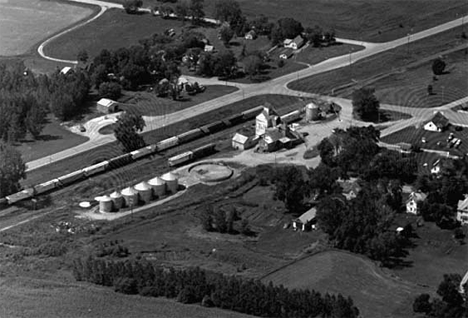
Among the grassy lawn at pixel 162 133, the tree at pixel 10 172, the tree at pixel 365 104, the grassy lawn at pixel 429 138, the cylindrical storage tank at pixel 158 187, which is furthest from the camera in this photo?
the tree at pixel 365 104

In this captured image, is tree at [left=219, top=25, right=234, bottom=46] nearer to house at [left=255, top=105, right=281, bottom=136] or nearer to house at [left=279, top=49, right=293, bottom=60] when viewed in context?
house at [left=279, top=49, right=293, bottom=60]

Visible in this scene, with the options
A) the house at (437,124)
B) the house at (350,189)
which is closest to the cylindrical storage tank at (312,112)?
the house at (437,124)

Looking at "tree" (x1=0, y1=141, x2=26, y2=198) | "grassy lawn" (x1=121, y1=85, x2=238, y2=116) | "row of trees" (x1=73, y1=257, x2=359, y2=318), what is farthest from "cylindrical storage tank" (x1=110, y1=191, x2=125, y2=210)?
"grassy lawn" (x1=121, y1=85, x2=238, y2=116)

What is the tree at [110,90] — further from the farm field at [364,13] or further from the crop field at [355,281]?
the crop field at [355,281]

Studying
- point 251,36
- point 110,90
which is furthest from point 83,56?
point 251,36

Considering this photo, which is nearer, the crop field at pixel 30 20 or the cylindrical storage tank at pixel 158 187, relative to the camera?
the cylindrical storage tank at pixel 158 187

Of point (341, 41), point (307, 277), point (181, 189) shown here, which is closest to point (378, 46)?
point (341, 41)

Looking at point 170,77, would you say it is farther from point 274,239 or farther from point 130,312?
point 130,312
